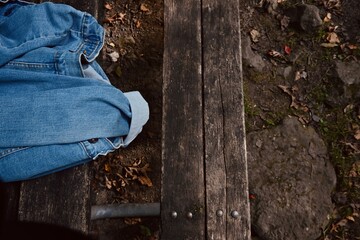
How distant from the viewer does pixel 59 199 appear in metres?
2.00

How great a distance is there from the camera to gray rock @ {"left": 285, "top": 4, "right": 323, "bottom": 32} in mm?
3592

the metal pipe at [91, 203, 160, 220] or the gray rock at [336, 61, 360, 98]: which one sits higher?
the gray rock at [336, 61, 360, 98]

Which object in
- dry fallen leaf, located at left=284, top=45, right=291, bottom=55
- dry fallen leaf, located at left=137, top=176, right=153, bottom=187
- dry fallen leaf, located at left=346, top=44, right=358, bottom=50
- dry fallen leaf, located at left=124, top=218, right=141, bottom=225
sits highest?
dry fallen leaf, located at left=346, top=44, right=358, bottom=50

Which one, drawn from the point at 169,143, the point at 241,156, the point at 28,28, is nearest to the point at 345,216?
the point at 241,156

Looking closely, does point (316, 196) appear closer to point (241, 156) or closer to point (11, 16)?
point (241, 156)

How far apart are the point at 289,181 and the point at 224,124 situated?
1173 mm

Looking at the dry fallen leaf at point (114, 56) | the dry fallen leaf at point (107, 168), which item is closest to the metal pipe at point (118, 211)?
the dry fallen leaf at point (107, 168)

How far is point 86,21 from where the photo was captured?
217 centimetres

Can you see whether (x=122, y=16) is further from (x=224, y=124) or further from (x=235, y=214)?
(x=235, y=214)

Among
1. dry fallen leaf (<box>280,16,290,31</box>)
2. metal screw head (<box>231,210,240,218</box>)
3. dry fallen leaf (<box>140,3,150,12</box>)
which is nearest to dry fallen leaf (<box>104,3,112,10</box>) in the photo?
dry fallen leaf (<box>140,3,150,12</box>)

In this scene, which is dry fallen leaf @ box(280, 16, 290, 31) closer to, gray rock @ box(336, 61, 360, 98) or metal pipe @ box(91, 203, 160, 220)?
gray rock @ box(336, 61, 360, 98)

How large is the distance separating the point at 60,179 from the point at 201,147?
78 centimetres

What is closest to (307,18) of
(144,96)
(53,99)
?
(144,96)

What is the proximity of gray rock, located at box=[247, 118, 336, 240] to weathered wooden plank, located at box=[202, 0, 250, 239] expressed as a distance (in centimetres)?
99
